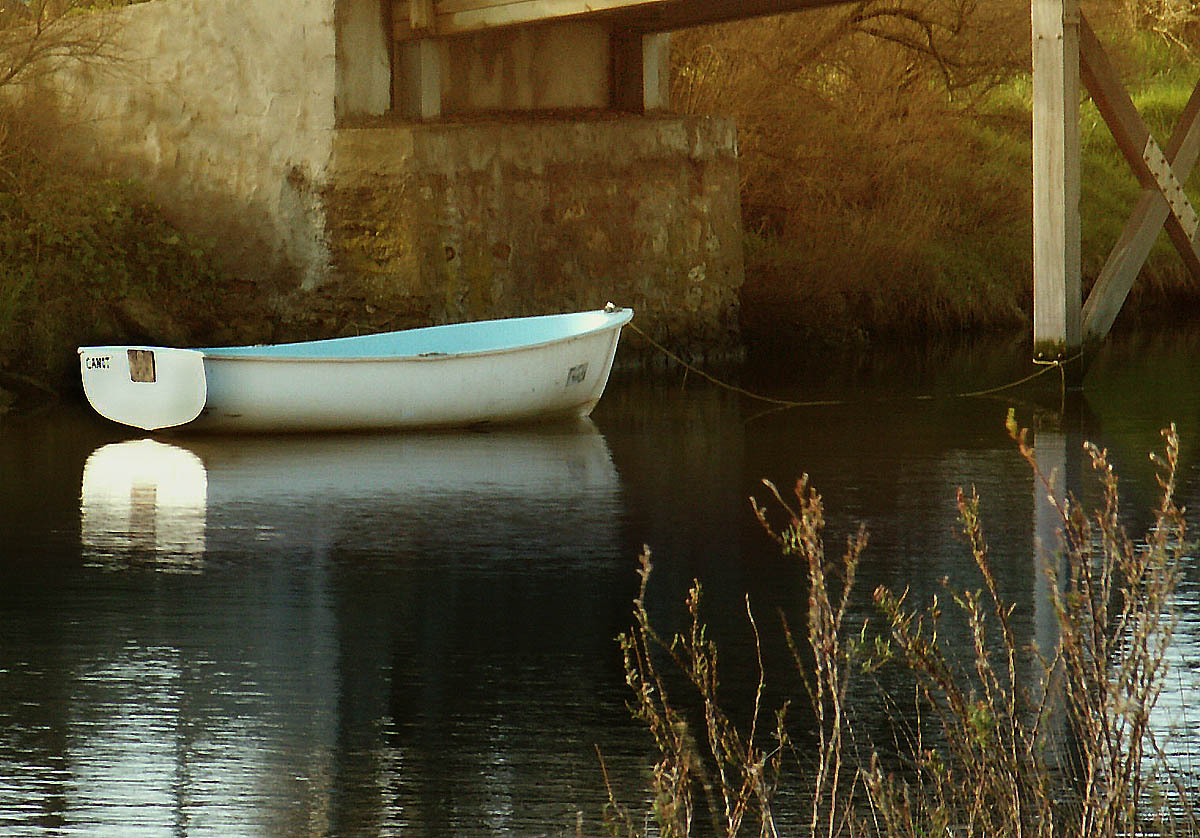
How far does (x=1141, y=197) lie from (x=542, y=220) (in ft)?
16.1

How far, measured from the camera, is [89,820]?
5234mm

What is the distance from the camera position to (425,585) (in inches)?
333

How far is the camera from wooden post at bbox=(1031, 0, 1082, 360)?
14.4 metres

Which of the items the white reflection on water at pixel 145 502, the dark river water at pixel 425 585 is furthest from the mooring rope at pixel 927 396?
the white reflection on water at pixel 145 502

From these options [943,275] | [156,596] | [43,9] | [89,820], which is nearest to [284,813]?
[89,820]

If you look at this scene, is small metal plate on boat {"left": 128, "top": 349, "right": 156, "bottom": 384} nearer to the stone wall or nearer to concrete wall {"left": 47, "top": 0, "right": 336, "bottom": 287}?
the stone wall

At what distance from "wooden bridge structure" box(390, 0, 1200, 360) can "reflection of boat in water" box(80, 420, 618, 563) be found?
11.9 ft

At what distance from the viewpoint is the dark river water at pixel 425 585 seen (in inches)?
220

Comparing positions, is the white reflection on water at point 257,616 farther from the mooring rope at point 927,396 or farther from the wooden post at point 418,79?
the wooden post at point 418,79

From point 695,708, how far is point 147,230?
38.4 ft

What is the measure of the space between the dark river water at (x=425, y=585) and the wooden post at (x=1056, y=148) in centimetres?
98

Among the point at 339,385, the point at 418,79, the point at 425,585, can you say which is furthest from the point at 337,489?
the point at 418,79

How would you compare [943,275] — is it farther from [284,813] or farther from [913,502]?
[284,813]

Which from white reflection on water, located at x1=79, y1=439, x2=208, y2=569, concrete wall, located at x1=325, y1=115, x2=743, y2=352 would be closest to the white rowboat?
white reflection on water, located at x1=79, y1=439, x2=208, y2=569
